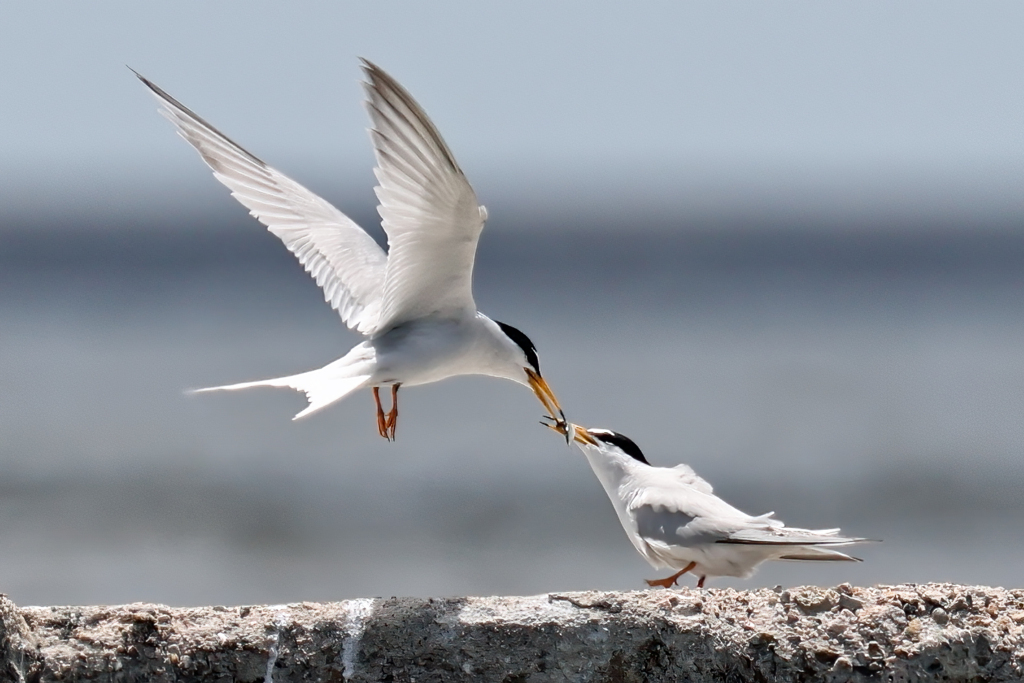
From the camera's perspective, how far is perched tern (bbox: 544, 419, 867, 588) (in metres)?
5.38

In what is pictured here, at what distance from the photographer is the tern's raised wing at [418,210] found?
5.04 meters

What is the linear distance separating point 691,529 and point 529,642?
4.47ft

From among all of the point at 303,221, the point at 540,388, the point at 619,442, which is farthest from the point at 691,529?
the point at 303,221

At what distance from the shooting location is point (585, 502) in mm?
16594

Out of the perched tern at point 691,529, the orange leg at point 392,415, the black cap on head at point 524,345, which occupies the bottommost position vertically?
the perched tern at point 691,529

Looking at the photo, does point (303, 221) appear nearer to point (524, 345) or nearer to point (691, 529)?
point (524, 345)

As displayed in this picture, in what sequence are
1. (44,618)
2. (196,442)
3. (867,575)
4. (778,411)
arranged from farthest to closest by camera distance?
(778,411)
(196,442)
(867,575)
(44,618)

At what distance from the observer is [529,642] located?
436 centimetres

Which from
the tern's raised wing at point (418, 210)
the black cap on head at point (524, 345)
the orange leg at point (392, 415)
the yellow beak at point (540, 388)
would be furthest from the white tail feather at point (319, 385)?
the yellow beak at point (540, 388)

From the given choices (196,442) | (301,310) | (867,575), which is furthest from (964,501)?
(301,310)

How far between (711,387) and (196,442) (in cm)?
993

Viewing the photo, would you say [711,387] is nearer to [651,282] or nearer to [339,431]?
[339,431]

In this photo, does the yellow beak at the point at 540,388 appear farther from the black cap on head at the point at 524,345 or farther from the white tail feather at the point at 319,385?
the white tail feather at the point at 319,385

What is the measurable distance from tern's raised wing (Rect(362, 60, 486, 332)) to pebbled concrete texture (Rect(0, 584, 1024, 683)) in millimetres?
1644
